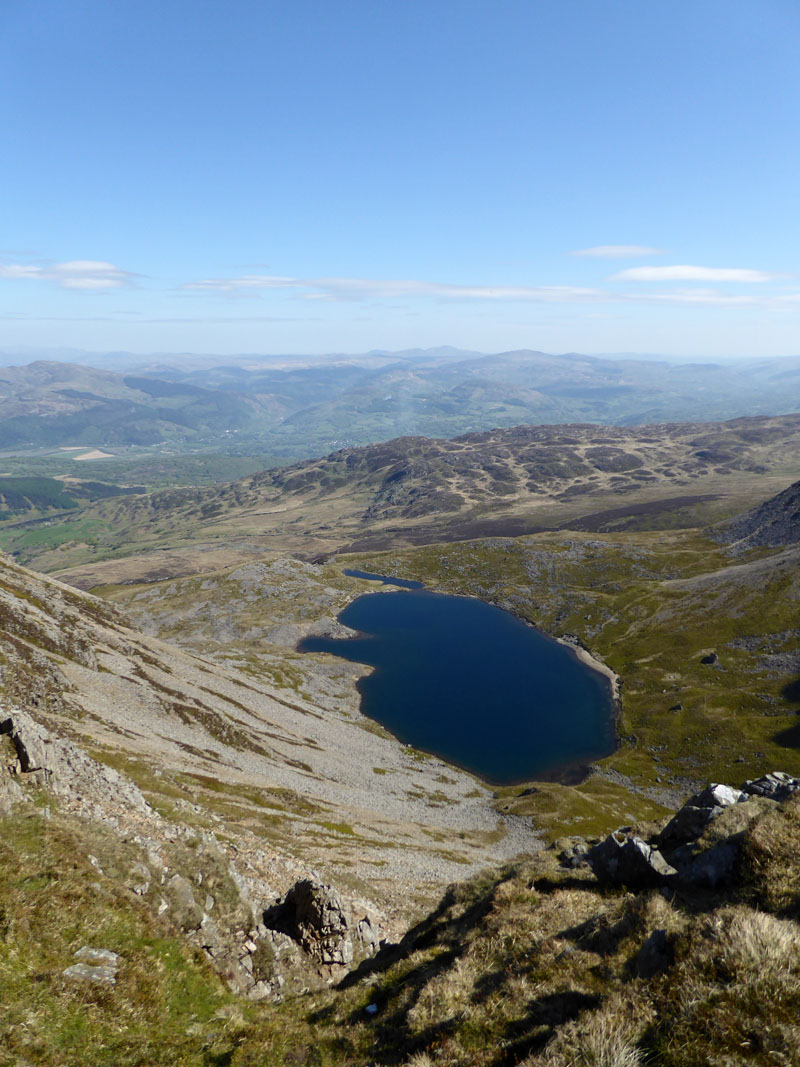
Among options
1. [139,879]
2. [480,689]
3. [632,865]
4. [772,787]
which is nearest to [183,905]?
[139,879]

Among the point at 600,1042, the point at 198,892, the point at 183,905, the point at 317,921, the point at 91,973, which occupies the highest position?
the point at 600,1042

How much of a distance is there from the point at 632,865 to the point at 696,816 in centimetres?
556

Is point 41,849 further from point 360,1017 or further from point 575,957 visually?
point 575,957

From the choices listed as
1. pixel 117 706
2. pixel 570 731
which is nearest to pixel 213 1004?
pixel 117 706

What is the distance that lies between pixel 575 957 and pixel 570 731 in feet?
366

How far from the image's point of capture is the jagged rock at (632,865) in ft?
73.7

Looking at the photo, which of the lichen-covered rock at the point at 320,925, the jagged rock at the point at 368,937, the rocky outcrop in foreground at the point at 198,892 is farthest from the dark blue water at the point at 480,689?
the rocky outcrop in foreground at the point at 198,892

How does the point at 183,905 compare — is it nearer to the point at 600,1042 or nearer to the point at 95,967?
the point at 95,967

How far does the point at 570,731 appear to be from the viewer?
4628 inches

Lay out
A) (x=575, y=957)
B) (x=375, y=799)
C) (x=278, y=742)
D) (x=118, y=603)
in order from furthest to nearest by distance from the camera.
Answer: (x=118, y=603) < (x=278, y=742) < (x=375, y=799) < (x=575, y=957)

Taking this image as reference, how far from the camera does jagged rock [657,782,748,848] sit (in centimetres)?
2574

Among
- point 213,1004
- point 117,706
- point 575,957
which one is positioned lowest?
point 117,706

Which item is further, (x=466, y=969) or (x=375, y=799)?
(x=375, y=799)

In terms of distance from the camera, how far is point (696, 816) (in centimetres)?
2634
